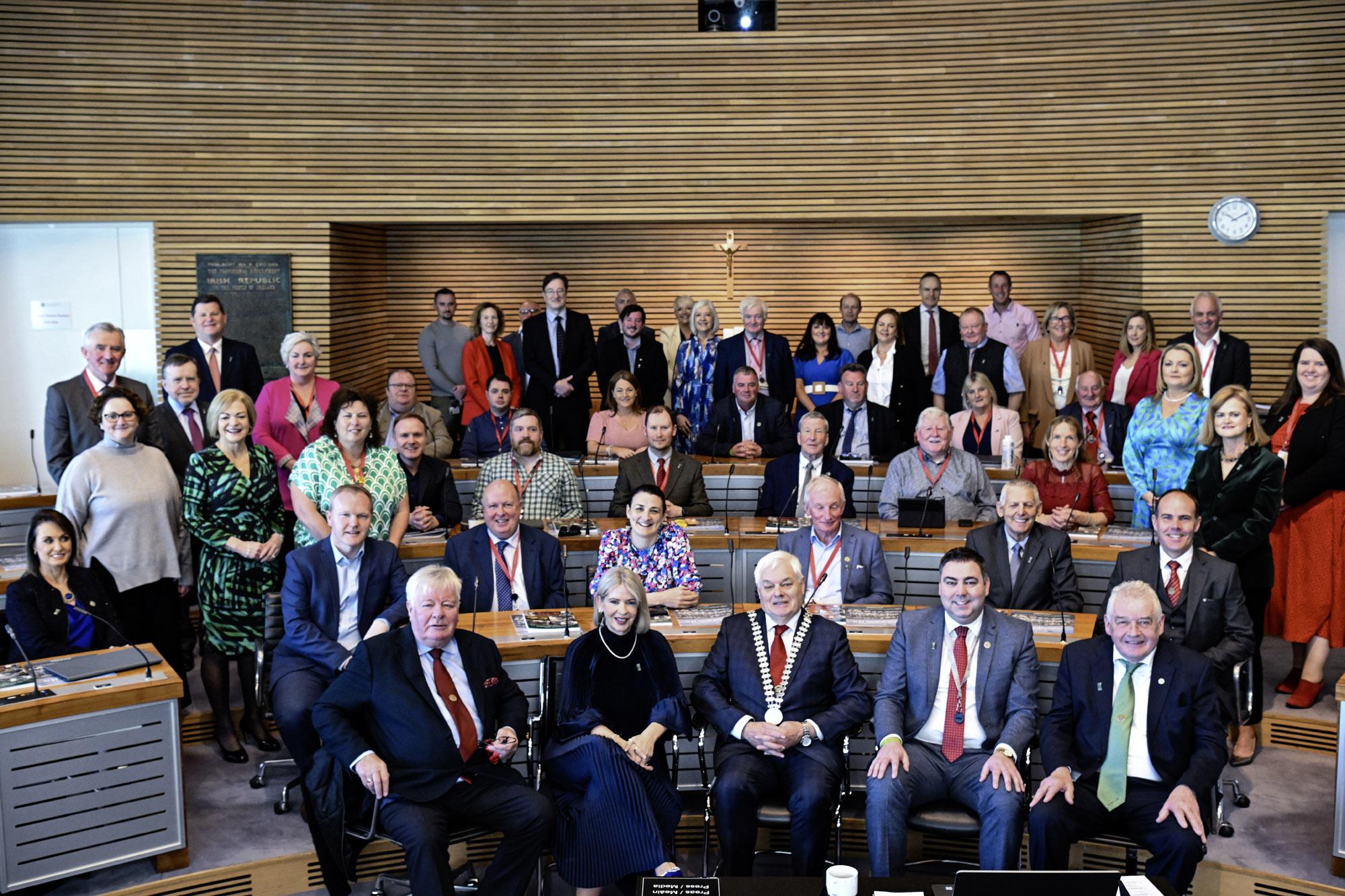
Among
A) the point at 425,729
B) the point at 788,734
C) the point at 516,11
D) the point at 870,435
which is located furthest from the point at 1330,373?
the point at 516,11

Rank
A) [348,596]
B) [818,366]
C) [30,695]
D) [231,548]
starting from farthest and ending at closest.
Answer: [818,366] < [231,548] < [348,596] < [30,695]

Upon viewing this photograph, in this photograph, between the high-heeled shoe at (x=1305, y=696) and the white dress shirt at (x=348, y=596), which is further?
the high-heeled shoe at (x=1305, y=696)

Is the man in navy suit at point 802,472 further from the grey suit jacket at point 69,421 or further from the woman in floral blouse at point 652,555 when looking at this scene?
the grey suit jacket at point 69,421

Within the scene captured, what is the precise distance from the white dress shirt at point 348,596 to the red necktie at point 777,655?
5.38 feet

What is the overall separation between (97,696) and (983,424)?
4877 mm

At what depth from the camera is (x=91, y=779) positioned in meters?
4.37

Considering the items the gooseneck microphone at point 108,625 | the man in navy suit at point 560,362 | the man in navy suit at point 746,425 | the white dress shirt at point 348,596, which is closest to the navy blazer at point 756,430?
the man in navy suit at point 746,425

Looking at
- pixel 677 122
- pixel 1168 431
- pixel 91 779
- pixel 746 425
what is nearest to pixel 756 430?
pixel 746 425

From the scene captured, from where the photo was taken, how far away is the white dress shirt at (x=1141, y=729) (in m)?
4.30

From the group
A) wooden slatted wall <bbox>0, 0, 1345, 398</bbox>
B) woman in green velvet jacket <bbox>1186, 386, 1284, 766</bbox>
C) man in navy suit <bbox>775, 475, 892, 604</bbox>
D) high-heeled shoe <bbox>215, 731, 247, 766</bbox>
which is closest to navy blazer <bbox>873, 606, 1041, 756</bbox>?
man in navy suit <bbox>775, 475, 892, 604</bbox>

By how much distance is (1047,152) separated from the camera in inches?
371

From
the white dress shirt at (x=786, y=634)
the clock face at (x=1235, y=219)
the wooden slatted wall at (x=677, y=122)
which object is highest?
the wooden slatted wall at (x=677, y=122)

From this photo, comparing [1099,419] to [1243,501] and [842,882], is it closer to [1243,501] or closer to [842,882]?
[1243,501]

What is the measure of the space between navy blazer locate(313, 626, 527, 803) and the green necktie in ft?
6.47
